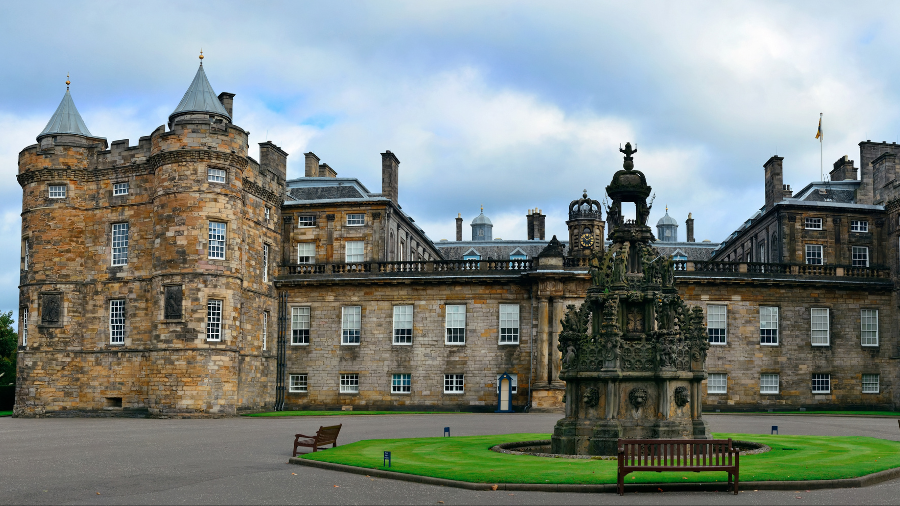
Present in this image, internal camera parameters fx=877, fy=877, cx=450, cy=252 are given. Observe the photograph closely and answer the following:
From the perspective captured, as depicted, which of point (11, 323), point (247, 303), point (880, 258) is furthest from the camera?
point (11, 323)

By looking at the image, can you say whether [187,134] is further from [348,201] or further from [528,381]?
[528,381]

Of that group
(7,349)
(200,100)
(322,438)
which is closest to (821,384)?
(322,438)

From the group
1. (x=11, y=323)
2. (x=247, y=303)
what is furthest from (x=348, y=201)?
(x=11, y=323)

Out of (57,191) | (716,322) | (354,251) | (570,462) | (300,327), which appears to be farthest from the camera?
(354,251)

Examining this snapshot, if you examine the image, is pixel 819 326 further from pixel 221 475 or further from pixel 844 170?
pixel 221 475

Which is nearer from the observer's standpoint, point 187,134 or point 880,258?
point 187,134

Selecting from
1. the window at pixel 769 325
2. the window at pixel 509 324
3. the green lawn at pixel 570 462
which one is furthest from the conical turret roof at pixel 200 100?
the window at pixel 769 325

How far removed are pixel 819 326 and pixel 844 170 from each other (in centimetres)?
1284

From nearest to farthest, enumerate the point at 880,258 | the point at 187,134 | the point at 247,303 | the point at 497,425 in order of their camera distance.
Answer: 1. the point at 497,425
2. the point at 187,134
3. the point at 247,303
4. the point at 880,258

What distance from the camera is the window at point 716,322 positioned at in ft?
147

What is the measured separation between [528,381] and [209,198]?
17.9 metres

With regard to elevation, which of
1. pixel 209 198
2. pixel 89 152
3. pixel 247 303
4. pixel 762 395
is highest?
pixel 89 152

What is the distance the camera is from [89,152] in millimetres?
43625

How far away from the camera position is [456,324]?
1796 inches
